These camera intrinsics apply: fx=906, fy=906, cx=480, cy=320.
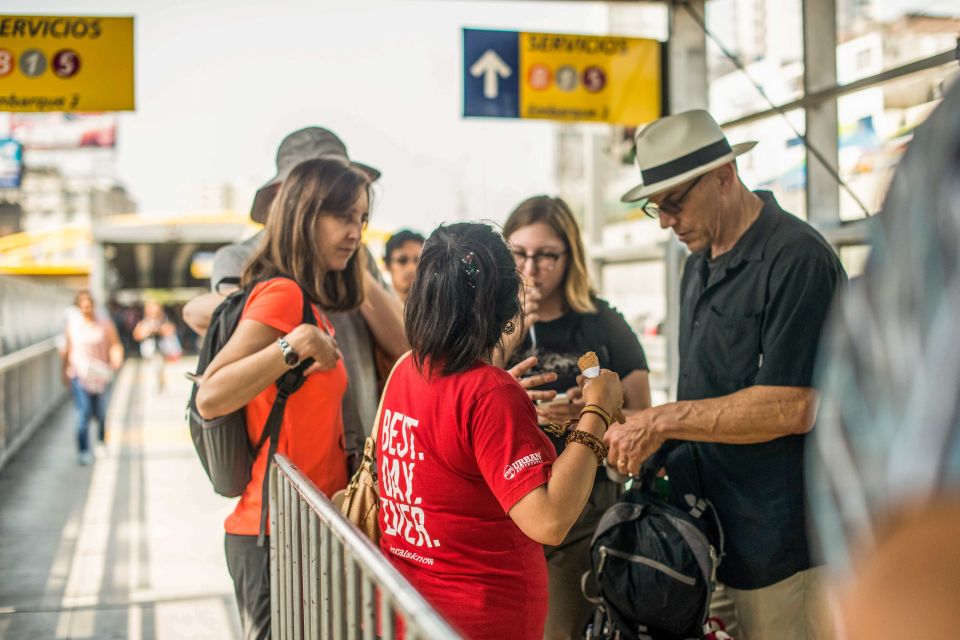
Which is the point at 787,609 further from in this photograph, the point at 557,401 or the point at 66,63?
the point at 66,63

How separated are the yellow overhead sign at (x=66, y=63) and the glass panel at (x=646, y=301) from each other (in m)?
3.68

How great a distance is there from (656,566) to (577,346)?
850 mm

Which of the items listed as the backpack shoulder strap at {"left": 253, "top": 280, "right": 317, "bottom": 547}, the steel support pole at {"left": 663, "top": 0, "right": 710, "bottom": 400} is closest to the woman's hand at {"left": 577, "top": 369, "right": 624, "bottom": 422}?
the backpack shoulder strap at {"left": 253, "top": 280, "right": 317, "bottom": 547}

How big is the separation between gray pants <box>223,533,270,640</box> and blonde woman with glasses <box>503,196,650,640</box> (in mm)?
920

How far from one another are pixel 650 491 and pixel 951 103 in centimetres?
222

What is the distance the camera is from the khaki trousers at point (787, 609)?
8.36 ft

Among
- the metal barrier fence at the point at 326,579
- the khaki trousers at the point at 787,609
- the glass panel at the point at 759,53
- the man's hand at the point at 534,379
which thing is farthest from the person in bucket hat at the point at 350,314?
the glass panel at the point at 759,53

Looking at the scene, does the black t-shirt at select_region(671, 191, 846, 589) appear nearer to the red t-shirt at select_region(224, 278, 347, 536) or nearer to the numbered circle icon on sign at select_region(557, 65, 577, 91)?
the red t-shirt at select_region(224, 278, 347, 536)

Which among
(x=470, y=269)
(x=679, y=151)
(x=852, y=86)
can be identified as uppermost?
(x=852, y=86)

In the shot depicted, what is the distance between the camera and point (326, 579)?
2162 mm

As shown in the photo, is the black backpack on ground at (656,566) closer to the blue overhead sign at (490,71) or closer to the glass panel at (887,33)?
the glass panel at (887,33)

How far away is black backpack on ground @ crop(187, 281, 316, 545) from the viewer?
2.62 meters

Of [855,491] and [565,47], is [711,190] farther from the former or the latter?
[565,47]

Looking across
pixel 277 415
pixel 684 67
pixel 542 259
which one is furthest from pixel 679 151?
pixel 684 67
